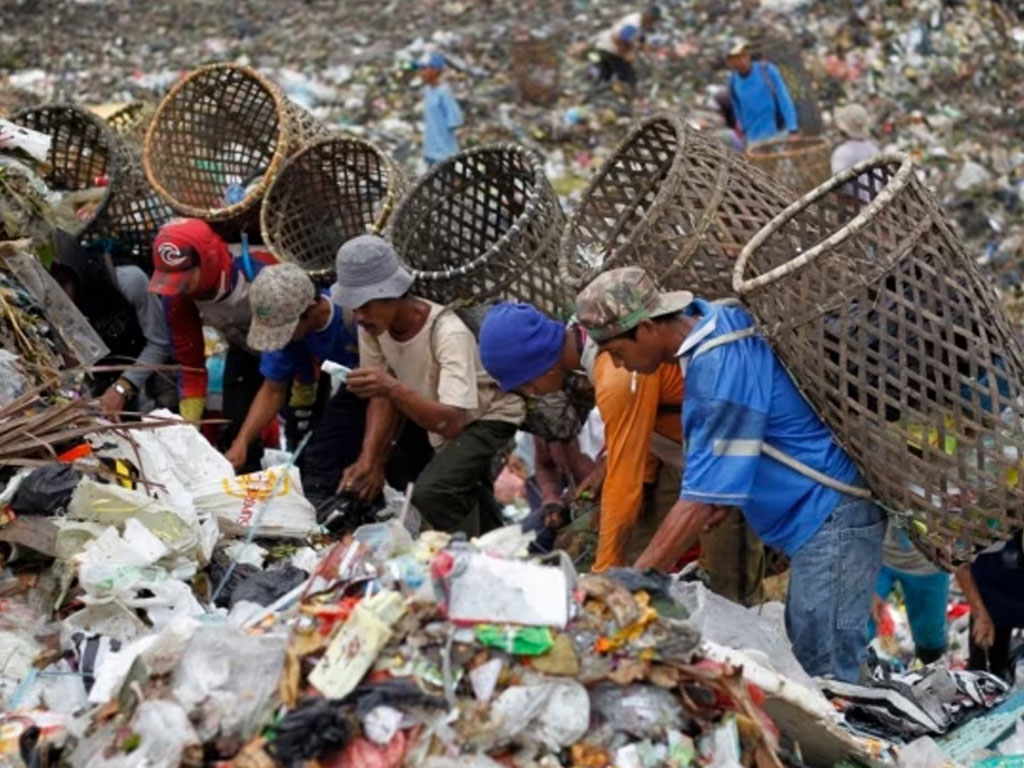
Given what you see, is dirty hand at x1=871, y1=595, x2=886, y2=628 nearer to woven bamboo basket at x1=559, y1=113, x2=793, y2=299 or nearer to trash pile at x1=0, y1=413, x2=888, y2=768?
woven bamboo basket at x1=559, y1=113, x2=793, y2=299

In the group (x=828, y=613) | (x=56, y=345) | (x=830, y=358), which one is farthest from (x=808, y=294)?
(x=56, y=345)

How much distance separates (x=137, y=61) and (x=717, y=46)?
491 centimetres

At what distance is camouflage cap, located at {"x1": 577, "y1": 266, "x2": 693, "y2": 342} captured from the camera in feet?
13.2

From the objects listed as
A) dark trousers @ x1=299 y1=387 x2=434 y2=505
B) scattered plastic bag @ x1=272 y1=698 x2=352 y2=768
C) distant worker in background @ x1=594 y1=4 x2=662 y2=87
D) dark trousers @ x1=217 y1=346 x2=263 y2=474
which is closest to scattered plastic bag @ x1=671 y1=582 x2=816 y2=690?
scattered plastic bag @ x1=272 y1=698 x2=352 y2=768

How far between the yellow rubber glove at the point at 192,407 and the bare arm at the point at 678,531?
2.62 meters

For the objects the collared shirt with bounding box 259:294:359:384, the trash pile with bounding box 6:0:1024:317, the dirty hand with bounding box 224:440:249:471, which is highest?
the collared shirt with bounding box 259:294:359:384

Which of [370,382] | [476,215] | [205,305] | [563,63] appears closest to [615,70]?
[563,63]

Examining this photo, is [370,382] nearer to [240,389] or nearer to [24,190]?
[240,389]

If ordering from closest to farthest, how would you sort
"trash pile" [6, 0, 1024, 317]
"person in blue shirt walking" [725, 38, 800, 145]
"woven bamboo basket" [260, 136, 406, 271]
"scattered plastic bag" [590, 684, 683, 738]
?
"scattered plastic bag" [590, 684, 683, 738], "woven bamboo basket" [260, 136, 406, 271], "person in blue shirt walking" [725, 38, 800, 145], "trash pile" [6, 0, 1024, 317]

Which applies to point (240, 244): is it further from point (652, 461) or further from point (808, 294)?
point (808, 294)

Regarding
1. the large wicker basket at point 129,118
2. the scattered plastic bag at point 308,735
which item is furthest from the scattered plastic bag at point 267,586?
the large wicker basket at point 129,118

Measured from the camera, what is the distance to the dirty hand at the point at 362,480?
212 inches

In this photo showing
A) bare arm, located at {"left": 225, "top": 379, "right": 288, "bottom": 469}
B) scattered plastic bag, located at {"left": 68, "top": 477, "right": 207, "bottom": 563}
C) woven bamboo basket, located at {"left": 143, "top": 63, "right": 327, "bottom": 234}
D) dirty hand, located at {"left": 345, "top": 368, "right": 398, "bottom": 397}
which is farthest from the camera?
woven bamboo basket, located at {"left": 143, "top": 63, "right": 327, "bottom": 234}

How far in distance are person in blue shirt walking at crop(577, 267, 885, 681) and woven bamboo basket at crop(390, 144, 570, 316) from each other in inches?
47.4
